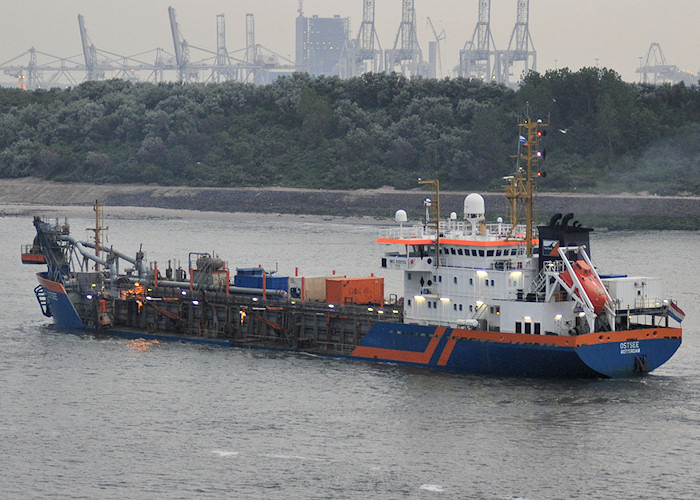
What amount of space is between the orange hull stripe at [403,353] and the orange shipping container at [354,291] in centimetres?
342

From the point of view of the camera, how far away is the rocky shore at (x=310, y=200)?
134 metres

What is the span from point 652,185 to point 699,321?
74.2 metres

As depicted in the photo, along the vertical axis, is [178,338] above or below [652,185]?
below

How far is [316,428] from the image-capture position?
4594 centimetres

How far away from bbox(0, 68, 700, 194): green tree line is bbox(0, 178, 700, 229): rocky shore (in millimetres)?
2837

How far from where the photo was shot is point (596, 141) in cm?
14938

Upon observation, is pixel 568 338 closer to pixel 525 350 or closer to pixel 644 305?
pixel 525 350

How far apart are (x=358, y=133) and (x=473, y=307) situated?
107819 millimetres

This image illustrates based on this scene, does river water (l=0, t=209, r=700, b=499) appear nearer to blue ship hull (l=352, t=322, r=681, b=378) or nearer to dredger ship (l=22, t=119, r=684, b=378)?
blue ship hull (l=352, t=322, r=681, b=378)

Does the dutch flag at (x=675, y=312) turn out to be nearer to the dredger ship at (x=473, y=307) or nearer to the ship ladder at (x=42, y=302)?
the dredger ship at (x=473, y=307)

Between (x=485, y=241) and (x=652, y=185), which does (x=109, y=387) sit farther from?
(x=652, y=185)

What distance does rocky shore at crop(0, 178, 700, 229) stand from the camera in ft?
439

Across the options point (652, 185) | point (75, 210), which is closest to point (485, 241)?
point (652, 185)

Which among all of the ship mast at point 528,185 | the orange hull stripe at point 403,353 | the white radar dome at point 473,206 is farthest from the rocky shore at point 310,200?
the orange hull stripe at point 403,353
